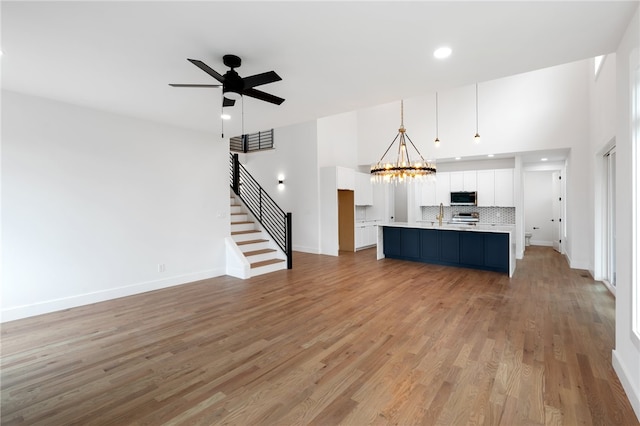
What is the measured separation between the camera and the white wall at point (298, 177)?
338 inches

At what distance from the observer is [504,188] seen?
8.12 metres

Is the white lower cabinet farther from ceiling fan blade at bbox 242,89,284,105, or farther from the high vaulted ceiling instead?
ceiling fan blade at bbox 242,89,284,105

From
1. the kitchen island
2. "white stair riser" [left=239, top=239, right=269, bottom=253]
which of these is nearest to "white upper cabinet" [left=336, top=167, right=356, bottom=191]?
the kitchen island

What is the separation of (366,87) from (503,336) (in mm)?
3318

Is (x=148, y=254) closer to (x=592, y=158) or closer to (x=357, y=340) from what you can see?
(x=357, y=340)

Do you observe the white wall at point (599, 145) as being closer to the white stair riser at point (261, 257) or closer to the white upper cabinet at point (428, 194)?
the white upper cabinet at point (428, 194)

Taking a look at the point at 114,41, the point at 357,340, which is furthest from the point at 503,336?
the point at 114,41

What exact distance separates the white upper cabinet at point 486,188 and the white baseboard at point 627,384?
6.31 metres

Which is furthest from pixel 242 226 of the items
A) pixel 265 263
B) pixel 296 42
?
pixel 296 42

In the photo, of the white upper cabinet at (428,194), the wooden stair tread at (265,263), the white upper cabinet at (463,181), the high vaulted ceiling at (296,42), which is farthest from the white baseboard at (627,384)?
the white upper cabinet at (428,194)

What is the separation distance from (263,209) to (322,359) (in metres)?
6.16

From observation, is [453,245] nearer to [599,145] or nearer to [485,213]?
[485,213]

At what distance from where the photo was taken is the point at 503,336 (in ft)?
10.5

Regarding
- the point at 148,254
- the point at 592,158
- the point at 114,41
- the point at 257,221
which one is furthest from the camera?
the point at 257,221
